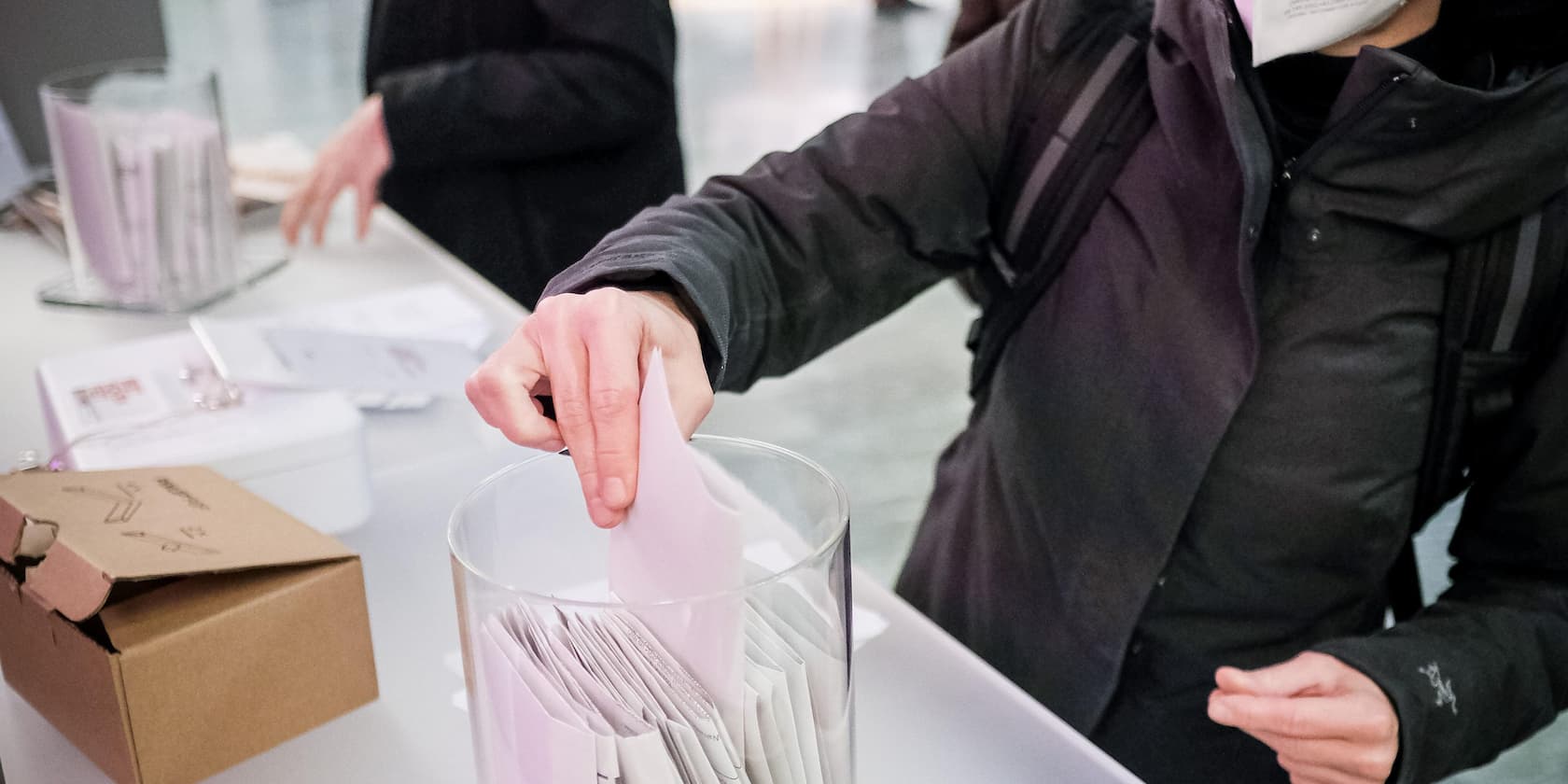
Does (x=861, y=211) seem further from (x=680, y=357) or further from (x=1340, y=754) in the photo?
(x=1340, y=754)

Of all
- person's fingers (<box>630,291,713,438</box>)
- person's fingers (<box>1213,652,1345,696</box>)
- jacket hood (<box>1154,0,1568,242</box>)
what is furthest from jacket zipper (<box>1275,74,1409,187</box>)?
person's fingers (<box>630,291,713,438</box>)

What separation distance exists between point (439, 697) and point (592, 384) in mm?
297

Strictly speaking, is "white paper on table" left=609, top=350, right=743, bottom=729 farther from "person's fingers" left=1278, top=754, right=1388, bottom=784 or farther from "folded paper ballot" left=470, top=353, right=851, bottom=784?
"person's fingers" left=1278, top=754, right=1388, bottom=784

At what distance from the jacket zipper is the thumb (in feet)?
1.10

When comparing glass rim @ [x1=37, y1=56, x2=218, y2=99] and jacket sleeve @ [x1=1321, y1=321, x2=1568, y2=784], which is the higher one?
glass rim @ [x1=37, y1=56, x2=218, y2=99]

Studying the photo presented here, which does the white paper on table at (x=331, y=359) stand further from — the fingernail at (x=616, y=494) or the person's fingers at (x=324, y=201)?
the fingernail at (x=616, y=494)

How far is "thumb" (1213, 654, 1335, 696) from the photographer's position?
751 mm

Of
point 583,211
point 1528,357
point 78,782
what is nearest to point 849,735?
point 78,782

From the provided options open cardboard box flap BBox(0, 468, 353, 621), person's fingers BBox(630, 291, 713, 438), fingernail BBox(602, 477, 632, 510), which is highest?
fingernail BBox(602, 477, 632, 510)

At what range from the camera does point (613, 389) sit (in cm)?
62

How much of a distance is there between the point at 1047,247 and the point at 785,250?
0.22 metres

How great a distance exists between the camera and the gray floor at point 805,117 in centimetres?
264

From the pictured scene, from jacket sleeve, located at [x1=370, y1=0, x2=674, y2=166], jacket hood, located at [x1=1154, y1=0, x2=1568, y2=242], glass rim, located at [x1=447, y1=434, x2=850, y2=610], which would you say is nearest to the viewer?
glass rim, located at [x1=447, y1=434, x2=850, y2=610]

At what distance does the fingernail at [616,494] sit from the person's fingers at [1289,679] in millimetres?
383
